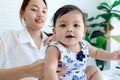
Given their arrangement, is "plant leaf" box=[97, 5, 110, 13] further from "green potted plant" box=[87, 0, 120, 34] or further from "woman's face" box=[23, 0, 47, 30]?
"woman's face" box=[23, 0, 47, 30]

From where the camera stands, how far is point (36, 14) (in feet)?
4.85

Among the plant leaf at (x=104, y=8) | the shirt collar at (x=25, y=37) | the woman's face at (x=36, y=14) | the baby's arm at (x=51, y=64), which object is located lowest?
the baby's arm at (x=51, y=64)

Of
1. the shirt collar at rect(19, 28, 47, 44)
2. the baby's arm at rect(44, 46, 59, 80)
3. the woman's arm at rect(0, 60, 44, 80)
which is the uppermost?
the shirt collar at rect(19, 28, 47, 44)

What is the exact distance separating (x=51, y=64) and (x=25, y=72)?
17 cm

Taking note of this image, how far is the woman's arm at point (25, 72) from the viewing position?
1014 mm

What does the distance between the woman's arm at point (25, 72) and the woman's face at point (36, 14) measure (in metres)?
0.41

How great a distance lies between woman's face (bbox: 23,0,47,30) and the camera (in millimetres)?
1464

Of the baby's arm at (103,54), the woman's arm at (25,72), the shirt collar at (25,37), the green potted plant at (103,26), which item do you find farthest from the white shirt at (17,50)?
the green potted plant at (103,26)

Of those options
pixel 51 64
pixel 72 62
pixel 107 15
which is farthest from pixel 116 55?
pixel 107 15

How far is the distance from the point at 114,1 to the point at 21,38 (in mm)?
1934

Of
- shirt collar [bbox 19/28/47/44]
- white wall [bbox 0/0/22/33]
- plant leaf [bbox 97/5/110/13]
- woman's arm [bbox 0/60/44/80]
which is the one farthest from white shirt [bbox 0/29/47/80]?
plant leaf [bbox 97/5/110/13]

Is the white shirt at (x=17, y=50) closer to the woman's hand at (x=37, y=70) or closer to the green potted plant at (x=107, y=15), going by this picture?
the woman's hand at (x=37, y=70)

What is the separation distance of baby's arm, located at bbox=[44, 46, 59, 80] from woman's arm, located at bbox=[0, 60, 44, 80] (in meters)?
0.04

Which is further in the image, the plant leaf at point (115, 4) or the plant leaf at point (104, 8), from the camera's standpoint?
the plant leaf at point (104, 8)
